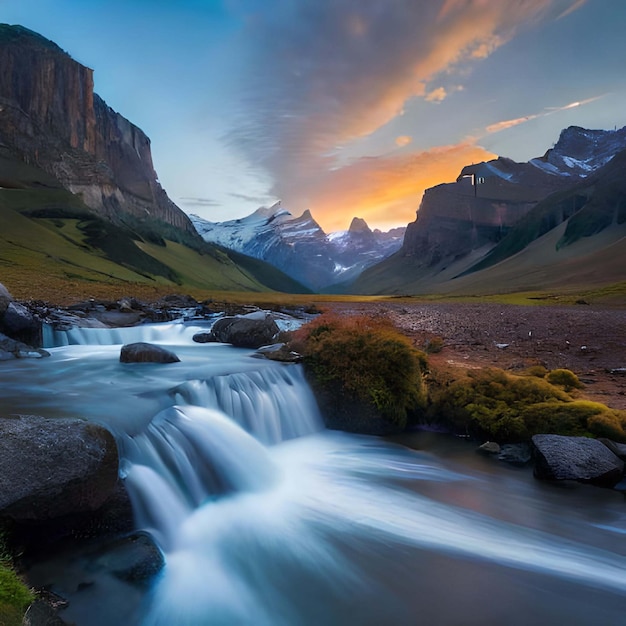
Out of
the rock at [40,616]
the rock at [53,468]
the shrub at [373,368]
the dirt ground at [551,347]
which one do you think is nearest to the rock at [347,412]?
the shrub at [373,368]

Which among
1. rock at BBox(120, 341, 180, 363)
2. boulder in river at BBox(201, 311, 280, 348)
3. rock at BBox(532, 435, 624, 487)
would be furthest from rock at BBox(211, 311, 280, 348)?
rock at BBox(532, 435, 624, 487)

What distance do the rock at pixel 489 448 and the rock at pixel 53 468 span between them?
835 centimetres

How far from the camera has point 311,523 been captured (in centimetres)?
866

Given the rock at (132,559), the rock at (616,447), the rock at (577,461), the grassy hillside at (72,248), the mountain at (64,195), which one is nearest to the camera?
the rock at (132,559)

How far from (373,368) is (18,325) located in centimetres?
1429

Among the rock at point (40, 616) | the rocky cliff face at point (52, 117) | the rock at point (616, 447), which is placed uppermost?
the rocky cliff face at point (52, 117)

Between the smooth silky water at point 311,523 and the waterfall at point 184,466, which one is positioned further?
the waterfall at point 184,466

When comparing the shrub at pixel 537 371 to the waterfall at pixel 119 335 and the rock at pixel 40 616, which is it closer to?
the rock at pixel 40 616

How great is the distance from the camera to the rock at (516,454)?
10422mm

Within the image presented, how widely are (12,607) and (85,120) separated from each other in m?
217

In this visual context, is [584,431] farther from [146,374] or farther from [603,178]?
[603,178]

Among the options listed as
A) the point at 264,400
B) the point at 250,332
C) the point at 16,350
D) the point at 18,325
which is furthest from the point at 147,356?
the point at 264,400

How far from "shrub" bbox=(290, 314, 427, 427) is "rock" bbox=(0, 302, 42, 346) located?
11.8m

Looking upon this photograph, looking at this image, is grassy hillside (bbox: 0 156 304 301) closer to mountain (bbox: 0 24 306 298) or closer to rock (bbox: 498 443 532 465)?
mountain (bbox: 0 24 306 298)
